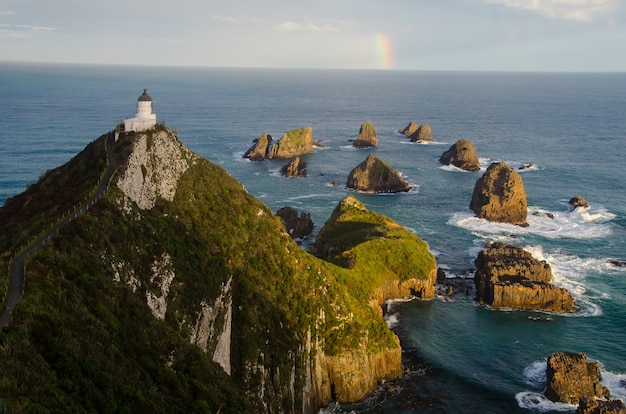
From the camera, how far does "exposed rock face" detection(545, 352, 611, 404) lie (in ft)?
191

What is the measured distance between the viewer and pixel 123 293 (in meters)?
35.8

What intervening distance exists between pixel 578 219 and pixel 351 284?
69502 mm

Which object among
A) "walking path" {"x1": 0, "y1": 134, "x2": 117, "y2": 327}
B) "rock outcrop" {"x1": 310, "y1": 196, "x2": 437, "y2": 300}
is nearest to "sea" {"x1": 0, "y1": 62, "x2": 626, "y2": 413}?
"rock outcrop" {"x1": 310, "y1": 196, "x2": 437, "y2": 300}

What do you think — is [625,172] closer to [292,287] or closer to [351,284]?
[351,284]

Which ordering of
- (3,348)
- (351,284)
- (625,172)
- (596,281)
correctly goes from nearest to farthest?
(3,348), (351,284), (596,281), (625,172)

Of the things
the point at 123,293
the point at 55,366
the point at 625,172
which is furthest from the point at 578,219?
the point at 55,366

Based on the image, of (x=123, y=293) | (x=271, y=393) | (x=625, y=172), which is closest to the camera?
(x=123, y=293)

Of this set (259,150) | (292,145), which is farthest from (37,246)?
(292,145)

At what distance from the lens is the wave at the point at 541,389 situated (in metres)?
57.8

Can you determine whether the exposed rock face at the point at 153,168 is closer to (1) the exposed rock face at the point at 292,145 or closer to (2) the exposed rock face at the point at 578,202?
(2) the exposed rock face at the point at 578,202

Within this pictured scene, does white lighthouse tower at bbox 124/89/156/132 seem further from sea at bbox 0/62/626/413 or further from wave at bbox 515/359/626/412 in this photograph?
wave at bbox 515/359/626/412

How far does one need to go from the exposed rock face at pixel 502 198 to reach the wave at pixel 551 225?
166cm

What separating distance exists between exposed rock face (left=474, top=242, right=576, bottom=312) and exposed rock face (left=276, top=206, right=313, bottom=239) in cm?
3299

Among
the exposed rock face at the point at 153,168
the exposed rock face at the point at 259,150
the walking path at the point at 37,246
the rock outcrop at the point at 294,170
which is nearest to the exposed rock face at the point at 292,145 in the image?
the exposed rock face at the point at 259,150
